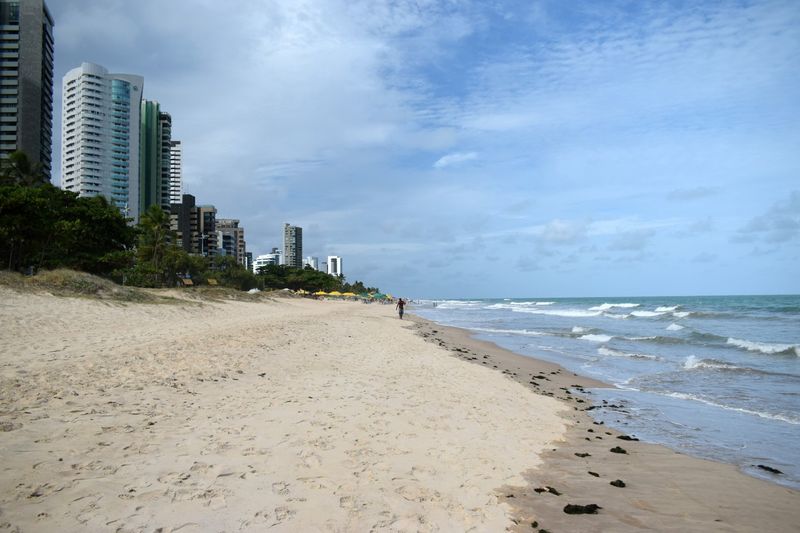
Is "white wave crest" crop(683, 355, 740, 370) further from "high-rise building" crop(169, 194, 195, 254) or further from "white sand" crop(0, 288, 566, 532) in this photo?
"high-rise building" crop(169, 194, 195, 254)

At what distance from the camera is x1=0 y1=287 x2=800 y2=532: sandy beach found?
4.02 m

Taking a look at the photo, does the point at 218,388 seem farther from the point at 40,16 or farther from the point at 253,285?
the point at 40,16

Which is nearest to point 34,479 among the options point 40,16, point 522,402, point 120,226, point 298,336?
point 522,402

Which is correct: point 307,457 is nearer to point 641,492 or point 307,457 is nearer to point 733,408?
point 641,492

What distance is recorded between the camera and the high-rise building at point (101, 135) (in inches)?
3944

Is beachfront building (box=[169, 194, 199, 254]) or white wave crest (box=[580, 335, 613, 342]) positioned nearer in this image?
white wave crest (box=[580, 335, 613, 342])

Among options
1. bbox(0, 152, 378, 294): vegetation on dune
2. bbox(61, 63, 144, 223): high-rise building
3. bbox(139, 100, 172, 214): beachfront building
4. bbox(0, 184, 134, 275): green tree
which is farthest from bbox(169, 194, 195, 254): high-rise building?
bbox(0, 184, 134, 275): green tree

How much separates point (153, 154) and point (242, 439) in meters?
132

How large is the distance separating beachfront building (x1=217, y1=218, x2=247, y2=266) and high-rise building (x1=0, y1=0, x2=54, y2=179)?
68.5m

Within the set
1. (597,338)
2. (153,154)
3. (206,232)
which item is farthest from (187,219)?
(597,338)

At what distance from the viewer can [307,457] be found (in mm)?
5359

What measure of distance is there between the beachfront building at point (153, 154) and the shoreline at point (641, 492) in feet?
398

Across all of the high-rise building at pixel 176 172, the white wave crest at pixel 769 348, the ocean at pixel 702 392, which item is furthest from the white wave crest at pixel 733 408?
the high-rise building at pixel 176 172

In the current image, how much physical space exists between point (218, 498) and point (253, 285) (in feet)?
288
